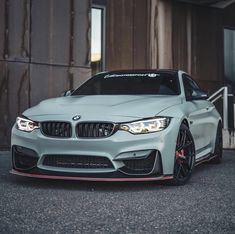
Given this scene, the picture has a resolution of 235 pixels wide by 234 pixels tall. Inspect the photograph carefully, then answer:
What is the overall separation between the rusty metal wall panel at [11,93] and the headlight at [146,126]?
499 cm

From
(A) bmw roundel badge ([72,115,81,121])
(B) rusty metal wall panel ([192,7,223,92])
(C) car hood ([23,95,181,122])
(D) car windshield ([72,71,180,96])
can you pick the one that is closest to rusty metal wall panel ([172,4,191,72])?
(B) rusty metal wall panel ([192,7,223,92])

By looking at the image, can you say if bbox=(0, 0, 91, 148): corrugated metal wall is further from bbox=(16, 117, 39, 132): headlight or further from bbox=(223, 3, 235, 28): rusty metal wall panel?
bbox=(223, 3, 235, 28): rusty metal wall panel

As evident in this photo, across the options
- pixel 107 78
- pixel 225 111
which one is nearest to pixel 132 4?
pixel 225 111

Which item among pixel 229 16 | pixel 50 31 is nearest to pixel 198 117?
pixel 50 31

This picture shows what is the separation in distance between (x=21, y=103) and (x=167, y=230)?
6.84 metres

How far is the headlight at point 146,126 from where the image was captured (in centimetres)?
541

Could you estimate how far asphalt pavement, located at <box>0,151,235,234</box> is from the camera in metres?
3.91

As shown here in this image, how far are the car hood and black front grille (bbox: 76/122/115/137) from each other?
52 millimetres

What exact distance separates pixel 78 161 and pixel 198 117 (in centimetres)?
204

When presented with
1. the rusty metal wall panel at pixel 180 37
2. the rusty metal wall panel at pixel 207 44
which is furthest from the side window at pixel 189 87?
the rusty metal wall panel at pixel 207 44

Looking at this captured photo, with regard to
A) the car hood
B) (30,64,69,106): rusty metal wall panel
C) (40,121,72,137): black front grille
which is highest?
(30,64,69,106): rusty metal wall panel

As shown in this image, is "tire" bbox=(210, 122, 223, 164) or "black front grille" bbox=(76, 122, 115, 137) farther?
"tire" bbox=(210, 122, 223, 164)

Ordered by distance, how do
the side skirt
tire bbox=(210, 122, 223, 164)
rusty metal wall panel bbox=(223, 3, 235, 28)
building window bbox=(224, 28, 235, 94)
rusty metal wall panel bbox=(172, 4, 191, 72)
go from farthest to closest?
rusty metal wall panel bbox=(223, 3, 235, 28)
building window bbox=(224, 28, 235, 94)
rusty metal wall panel bbox=(172, 4, 191, 72)
tire bbox=(210, 122, 223, 164)
the side skirt

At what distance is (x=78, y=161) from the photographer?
5.47m
